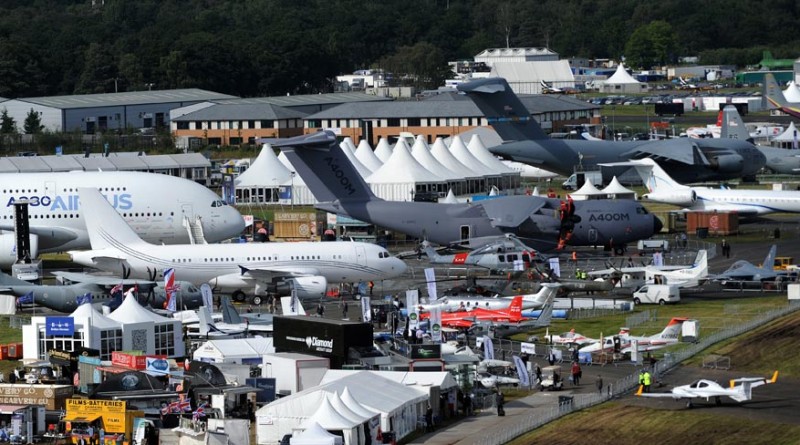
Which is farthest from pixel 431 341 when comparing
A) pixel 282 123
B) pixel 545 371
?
pixel 282 123

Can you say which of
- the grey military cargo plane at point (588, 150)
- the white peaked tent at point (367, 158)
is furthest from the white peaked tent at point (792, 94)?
the white peaked tent at point (367, 158)

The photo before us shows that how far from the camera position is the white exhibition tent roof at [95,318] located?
54.2 meters

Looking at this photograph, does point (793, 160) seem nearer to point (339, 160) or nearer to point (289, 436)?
point (339, 160)

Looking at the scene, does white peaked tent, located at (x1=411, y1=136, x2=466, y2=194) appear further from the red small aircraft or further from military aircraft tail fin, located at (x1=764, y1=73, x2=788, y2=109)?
military aircraft tail fin, located at (x1=764, y1=73, x2=788, y2=109)

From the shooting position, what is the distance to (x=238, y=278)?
2692 inches

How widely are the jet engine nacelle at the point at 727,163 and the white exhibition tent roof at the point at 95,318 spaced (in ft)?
189

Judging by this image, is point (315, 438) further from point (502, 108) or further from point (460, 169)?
point (460, 169)

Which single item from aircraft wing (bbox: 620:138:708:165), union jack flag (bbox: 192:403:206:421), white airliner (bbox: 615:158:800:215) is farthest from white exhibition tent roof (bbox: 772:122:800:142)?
union jack flag (bbox: 192:403:206:421)

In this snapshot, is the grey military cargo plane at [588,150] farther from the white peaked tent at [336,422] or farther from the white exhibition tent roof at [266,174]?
the white peaked tent at [336,422]

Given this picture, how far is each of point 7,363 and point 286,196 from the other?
47474mm

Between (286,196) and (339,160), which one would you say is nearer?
(339,160)

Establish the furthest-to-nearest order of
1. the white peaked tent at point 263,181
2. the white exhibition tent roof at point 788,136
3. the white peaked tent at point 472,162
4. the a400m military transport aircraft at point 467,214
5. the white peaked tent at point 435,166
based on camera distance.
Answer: the white exhibition tent roof at point 788,136 → the white peaked tent at point 472,162 → the white peaked tent at point 263,181 → the white peaked tent at point 435,166 → the a400m military transport aircraft at point 467,214

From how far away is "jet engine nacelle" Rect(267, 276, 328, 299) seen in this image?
67375mm

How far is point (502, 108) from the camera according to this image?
97.8m
